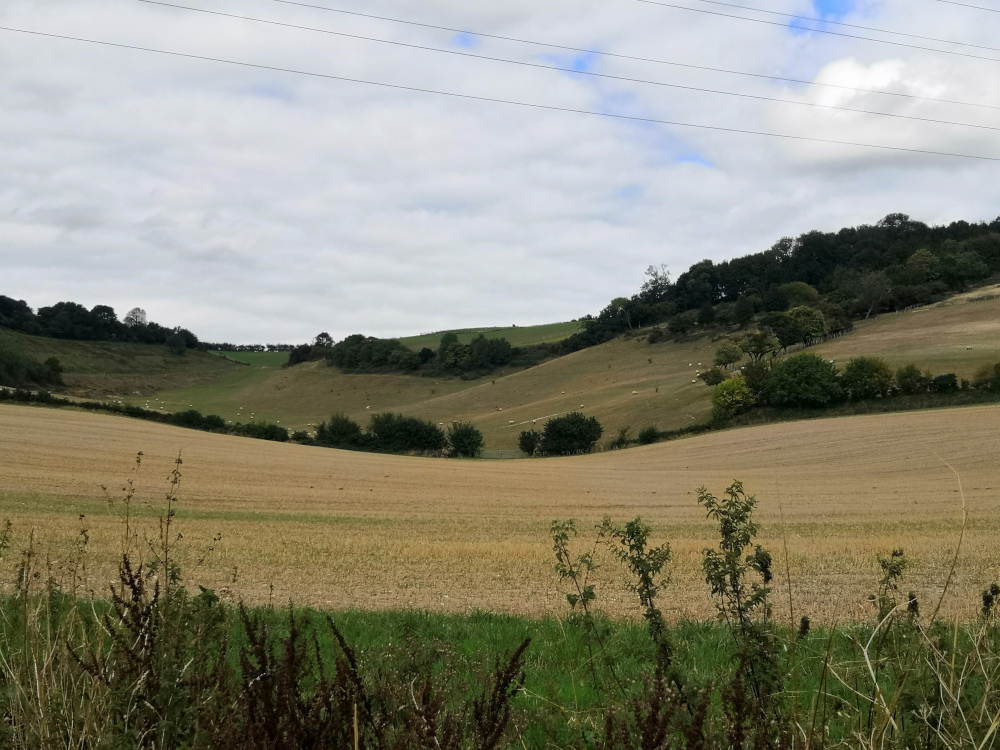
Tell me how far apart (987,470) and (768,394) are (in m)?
30.1

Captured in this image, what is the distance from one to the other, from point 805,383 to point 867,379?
478cm

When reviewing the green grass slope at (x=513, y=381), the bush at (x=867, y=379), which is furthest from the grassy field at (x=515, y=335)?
the bush at (x=867, y=379)

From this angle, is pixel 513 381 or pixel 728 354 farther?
pixel 513 381

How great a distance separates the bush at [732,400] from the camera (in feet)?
241

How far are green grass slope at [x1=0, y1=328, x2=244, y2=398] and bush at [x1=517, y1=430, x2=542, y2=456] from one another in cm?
4991

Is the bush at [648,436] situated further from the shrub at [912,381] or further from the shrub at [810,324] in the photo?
the shrub at [810,324]

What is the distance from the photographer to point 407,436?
80.4 meters

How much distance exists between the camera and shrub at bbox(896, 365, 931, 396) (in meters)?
66.2

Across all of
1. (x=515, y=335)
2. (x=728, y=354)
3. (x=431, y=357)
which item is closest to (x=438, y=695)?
(x=728, y=354)

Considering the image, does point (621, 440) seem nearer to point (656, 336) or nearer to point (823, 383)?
point (823, 383)

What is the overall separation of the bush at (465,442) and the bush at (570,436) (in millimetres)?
6452

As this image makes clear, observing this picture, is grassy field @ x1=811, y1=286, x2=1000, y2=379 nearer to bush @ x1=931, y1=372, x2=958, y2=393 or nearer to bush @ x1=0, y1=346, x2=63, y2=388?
bush @ x1=931, y1=372, x2=958, y2=393

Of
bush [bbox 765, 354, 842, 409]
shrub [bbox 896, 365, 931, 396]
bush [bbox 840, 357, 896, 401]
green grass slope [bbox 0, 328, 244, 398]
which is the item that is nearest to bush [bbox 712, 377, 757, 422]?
bush [bbox 765, 354, 842, 409]

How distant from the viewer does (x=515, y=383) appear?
112938 mm
